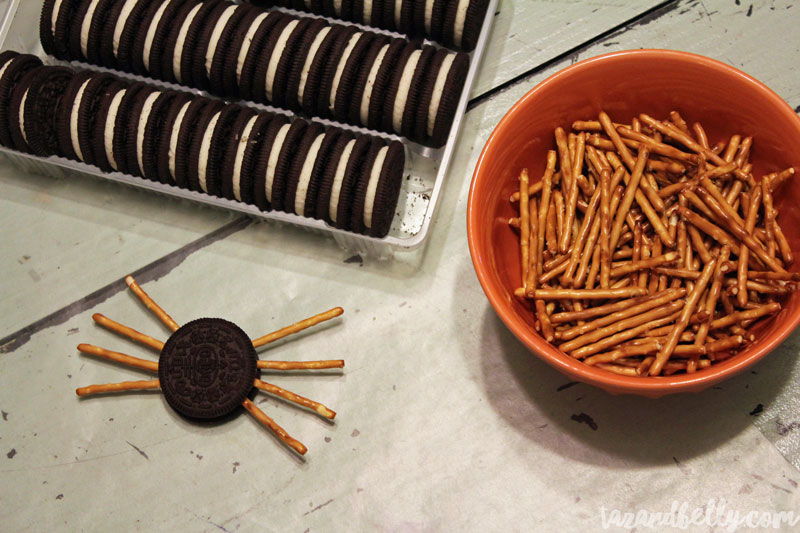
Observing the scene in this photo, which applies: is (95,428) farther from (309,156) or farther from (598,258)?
(598,258)

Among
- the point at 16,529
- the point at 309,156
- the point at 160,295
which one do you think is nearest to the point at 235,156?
the point at 309,156

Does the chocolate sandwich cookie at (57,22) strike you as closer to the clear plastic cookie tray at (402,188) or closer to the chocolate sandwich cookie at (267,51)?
the clear plastic cookie tray at (402,188)

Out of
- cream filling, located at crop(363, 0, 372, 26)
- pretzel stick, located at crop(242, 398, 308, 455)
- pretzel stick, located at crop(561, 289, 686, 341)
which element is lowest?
pretzel stick, located at crop(242, 398, 308, 455)

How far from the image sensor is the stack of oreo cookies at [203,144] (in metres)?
0.80

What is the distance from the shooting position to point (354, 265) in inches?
33.8

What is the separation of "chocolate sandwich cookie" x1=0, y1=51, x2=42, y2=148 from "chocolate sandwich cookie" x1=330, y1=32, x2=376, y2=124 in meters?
0.34

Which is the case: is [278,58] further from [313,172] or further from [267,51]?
[313,172]

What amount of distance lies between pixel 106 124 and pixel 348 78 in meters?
0.25

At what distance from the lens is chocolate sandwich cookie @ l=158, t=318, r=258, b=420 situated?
784mm

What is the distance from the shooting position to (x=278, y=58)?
0.83 metres

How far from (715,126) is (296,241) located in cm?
43

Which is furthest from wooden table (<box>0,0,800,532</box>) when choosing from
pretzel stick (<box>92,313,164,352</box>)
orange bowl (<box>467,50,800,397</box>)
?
orange bowl (<box>467,50,800,397</box>)

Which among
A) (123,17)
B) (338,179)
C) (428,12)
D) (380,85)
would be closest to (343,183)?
(338,179)

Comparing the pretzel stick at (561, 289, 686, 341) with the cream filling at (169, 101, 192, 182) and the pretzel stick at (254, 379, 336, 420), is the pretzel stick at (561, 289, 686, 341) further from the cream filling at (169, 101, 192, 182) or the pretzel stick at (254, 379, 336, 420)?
the cream filling at (169, 101, 192, 182)
